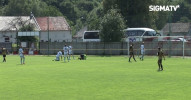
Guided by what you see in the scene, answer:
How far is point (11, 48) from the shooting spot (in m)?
73.7

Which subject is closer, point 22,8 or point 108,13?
point 108,13

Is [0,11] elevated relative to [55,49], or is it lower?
elevated

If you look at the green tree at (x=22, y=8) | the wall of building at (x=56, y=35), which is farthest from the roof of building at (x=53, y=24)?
the green tree at (x=22, y=8)

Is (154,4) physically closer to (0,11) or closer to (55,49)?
(55,49)

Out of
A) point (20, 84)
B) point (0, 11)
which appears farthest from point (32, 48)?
point (0, 11)

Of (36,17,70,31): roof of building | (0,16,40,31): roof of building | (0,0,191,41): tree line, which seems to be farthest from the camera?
(36,17,70,31): roof of building

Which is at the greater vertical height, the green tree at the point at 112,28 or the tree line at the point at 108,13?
the tree line at the point at 108,13

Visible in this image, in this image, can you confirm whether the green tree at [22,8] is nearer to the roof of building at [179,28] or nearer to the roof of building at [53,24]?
the roof of building at [53,24]

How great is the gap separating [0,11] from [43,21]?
105 feet

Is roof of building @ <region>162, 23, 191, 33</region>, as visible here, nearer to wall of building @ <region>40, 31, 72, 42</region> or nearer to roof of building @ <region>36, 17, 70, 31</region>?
wall of building @ <region>40, 31, 72, 42</region>

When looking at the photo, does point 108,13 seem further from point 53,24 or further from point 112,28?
point 53,24

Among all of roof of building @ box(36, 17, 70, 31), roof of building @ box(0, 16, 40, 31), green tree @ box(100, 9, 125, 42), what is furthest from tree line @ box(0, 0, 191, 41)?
roof of building @ box(0, 16, 40, 31)

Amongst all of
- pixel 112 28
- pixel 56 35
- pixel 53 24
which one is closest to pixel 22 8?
pixel 53 24

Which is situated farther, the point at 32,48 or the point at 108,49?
the point at 32,48
